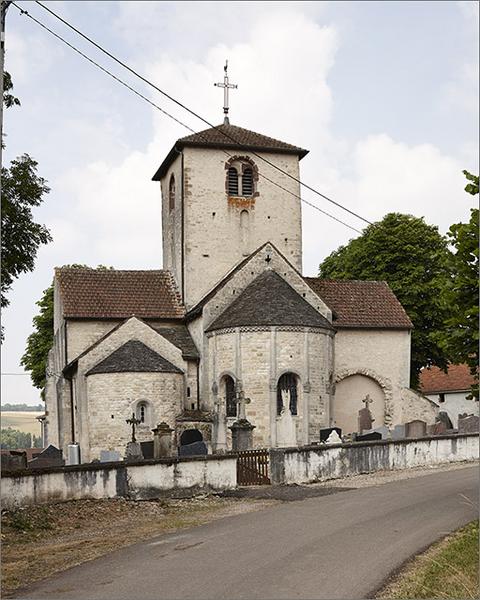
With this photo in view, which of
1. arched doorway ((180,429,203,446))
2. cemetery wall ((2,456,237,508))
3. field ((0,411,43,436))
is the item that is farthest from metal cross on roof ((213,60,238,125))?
field ((0,411,43,436))

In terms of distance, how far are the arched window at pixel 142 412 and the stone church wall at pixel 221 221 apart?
5918 mm

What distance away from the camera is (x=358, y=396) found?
36.0 meters

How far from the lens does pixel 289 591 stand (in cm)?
927

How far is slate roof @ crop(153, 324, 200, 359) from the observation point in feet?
112

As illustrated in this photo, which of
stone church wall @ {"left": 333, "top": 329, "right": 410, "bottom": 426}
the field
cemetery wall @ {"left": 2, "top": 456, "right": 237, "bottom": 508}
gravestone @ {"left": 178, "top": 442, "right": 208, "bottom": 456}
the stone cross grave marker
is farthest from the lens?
the field

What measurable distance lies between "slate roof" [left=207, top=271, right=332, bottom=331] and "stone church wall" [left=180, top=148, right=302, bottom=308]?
2.95m

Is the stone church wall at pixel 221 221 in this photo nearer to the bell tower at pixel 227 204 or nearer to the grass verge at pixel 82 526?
the bell tower at pixel 227 204

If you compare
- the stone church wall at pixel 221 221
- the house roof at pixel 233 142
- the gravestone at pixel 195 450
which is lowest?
the gravestone at pixel 195 450

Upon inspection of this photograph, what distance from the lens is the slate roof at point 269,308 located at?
Result: 31531 millimetres

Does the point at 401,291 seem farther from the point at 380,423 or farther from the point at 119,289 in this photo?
the point at 119,289

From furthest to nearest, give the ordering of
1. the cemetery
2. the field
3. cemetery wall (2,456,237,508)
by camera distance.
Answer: the field, the cemetery, cemetery wall (2,456,237,508)

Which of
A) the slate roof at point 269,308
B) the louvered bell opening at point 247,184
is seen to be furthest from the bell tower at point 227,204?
the slate roof at point 269,308

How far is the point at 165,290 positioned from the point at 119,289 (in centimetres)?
209

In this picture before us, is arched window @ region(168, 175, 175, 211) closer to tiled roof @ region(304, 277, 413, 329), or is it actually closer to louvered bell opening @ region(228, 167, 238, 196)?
louvered bell opening @ region(228, 167, 238, 196)
